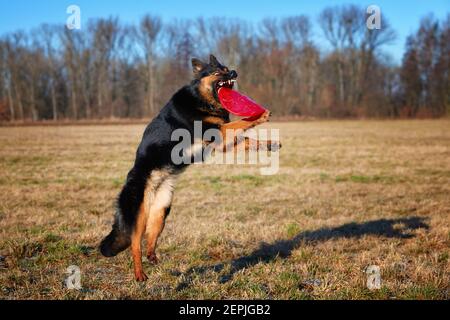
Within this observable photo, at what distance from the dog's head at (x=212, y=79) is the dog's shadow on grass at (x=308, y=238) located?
2009 millimetres

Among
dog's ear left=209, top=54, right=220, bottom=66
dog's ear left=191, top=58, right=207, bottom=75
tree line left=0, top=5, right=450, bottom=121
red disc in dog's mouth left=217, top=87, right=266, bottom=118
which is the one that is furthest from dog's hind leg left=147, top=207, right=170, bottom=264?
tree line left=0, top=5, right=450, bottom=121

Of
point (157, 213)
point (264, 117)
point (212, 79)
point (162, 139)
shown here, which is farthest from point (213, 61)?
point (157, 213)

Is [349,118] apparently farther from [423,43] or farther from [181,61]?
[181,61]

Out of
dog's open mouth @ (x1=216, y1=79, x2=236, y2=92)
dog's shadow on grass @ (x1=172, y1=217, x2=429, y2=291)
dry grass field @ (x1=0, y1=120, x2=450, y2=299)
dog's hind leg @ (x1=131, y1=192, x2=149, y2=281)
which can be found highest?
dog's open mouth @ (x1=216, y1=79, x2=236, y2=92)

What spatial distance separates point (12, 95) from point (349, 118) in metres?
45.0

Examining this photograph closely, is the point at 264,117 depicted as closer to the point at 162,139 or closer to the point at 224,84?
the point at 224,84

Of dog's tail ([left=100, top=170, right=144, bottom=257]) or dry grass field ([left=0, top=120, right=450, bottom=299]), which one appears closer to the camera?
dry grass field ([left=0, top=120, right=450, bottom=299])

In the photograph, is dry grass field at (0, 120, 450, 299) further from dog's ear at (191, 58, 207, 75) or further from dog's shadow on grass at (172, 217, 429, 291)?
dog's ear at (191, 58, 207, 75)

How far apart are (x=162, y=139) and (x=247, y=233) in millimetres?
2482

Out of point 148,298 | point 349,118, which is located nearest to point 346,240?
point 148,298

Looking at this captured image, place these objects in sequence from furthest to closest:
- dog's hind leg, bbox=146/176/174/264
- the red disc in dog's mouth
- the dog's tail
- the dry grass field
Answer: the red disc in dog's mouth < dog's hind leg, bbox=146/176/174/264 < the dog's tail < the dry grass field

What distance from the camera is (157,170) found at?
4.56 meters

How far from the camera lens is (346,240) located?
238 inches

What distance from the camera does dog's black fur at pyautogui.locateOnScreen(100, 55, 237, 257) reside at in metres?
4.43
